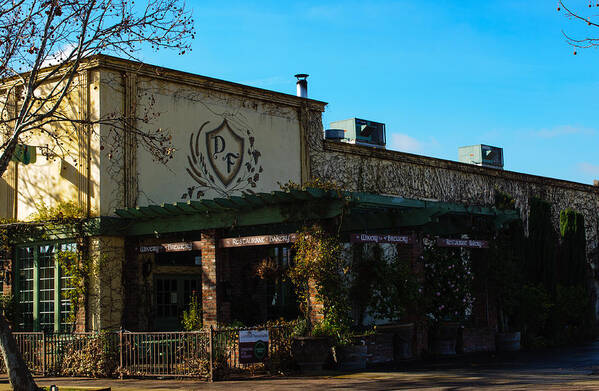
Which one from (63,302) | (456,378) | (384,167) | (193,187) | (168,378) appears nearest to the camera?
(456,378)

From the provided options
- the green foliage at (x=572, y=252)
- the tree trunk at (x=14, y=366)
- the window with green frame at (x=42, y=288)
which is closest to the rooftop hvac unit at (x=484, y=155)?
the green foliage at (x=572, y=252)

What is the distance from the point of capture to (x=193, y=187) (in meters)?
20.3

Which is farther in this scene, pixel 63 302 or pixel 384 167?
pixel 384 167

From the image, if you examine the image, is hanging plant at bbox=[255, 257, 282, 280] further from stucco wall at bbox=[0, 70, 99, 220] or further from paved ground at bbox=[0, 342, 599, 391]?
stucco wall at bbox=[0, 70, 99, 220]

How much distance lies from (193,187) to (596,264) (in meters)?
18.3

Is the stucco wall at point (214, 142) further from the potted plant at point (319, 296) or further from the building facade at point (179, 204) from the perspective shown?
the potted plant at point (319, 296)

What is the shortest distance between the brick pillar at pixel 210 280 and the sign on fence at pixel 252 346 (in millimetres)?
2301

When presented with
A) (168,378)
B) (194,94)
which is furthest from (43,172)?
(168,378)

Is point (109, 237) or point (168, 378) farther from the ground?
point (109, 237)

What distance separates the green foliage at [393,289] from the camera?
16859 millimetres

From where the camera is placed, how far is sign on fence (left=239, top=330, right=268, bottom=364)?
48.3ft

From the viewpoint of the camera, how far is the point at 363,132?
2659 centimetres

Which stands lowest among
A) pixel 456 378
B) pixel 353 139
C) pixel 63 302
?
pixel 456 378

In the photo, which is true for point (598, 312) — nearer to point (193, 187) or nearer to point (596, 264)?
point (596, 264)
